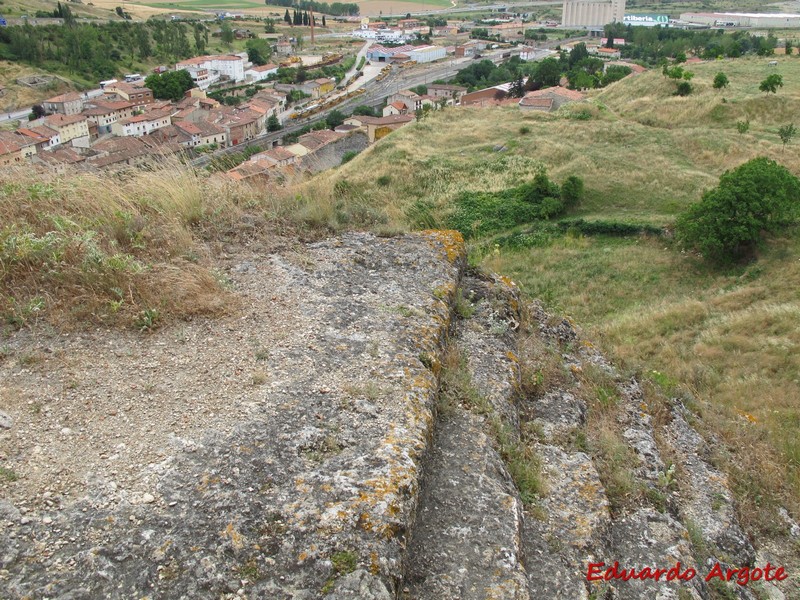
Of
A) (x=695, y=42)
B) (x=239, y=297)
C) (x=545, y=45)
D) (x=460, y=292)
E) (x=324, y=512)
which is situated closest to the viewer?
(x=324, y=512)

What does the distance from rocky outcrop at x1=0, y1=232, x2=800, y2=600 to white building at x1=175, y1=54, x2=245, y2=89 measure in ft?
278

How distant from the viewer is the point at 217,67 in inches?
3324

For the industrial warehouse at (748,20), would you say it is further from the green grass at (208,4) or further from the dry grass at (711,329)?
the dry grass at (711,329)

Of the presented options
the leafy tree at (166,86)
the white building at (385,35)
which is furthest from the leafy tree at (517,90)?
the white building at (385,35)

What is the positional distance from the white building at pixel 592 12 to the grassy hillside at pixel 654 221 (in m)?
108

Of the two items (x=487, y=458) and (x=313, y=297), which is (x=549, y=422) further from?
(x=313, y=297)

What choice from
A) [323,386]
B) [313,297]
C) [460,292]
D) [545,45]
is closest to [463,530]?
[323,386]

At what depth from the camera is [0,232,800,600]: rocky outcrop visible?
A: 2.96m

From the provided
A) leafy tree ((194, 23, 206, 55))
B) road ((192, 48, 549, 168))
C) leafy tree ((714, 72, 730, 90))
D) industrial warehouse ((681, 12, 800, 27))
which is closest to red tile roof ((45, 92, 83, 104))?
road ((192, 48, 549, 168))

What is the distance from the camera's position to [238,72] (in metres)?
85.7

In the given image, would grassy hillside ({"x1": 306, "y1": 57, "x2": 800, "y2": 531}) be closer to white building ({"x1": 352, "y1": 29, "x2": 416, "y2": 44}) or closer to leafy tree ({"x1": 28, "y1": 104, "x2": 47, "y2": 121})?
leafy tree ({"x1": 28, "y1": 104, "x2": 47, "y2": 121})

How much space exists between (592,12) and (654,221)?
5371 inches

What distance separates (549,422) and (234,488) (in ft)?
10.4

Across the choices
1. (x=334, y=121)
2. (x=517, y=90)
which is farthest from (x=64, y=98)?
(x=517, y=90)
